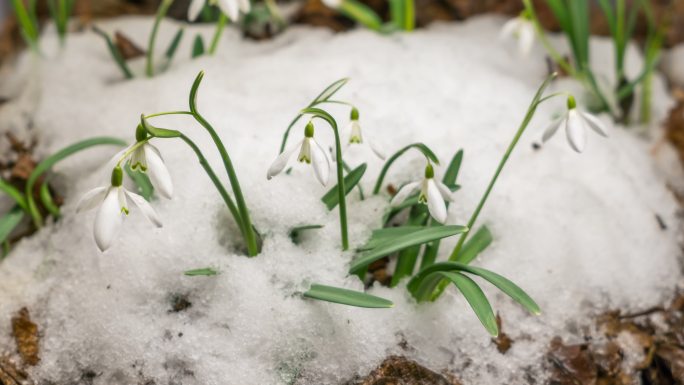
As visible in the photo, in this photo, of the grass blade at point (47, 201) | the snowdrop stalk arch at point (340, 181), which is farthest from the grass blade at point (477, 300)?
the grass blade at point (47, 201)

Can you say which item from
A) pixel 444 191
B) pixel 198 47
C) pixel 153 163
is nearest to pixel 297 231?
pixel 444 191

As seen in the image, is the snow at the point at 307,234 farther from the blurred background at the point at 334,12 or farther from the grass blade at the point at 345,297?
the blurred background at the point at 334,12

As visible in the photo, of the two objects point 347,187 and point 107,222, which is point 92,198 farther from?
point 347,187

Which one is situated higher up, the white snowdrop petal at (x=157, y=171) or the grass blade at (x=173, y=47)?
the white snowdrop petal at (x=157, y=171)

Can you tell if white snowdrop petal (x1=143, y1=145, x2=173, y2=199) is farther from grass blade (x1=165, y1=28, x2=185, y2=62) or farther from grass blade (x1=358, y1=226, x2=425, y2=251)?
grass blade (x1=165, y1=28, x2=185, y2=62)

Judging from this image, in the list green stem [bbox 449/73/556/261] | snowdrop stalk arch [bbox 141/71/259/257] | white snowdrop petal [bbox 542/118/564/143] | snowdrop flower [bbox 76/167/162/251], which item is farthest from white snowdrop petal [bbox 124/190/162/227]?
white snowdrop petal [bbox 542/118/564/143]
